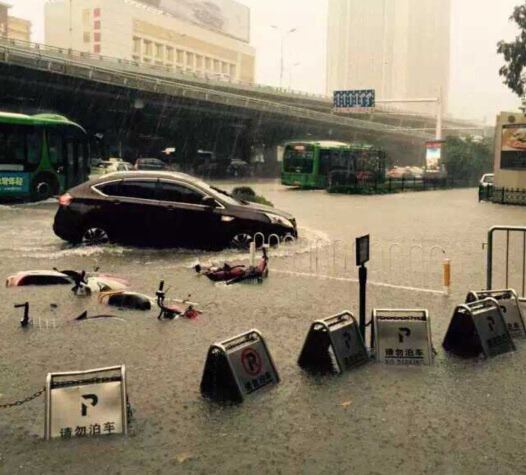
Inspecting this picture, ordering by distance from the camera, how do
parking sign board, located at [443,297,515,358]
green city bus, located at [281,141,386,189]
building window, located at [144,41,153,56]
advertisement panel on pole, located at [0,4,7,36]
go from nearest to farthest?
parking sign board, located at [443,297,515,358]
green city bus, located at [281,141,386,189]
building window, located at [144,41,153,56]
advertisement panel on pole, located at [0,4,7,36]

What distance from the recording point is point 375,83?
129250mm

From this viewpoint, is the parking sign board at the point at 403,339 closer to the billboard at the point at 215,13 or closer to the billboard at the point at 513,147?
the billboard at the point at 513,147

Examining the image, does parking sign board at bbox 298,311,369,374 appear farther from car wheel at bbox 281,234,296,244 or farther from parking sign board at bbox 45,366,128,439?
car wheel at bbox 281,234,296,244

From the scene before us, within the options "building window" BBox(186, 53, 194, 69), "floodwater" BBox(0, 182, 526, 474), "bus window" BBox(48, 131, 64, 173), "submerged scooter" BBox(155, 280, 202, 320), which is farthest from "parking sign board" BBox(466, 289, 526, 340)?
"building window" BBox(186, 53, 194, 69)

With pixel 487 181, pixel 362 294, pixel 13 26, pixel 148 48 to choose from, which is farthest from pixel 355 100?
pixel 13 26

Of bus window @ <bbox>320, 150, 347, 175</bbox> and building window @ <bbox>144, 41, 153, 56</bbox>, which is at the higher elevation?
building window @ <bbox>144, 41, 153, 56</bbox>

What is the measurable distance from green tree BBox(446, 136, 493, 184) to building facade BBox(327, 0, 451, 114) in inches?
2044

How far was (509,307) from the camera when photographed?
7422 millimetres

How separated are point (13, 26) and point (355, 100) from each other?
337 ft

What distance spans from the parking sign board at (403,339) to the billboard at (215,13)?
113 m

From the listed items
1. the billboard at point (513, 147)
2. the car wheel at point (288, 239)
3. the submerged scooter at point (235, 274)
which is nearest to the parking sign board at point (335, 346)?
the submerged scooter at point (235, 274)

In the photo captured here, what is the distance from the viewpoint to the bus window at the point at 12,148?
2323 cm

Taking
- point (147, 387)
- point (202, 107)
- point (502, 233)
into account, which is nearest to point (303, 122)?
point (202, 107)

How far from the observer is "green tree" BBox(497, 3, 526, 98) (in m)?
32.5
